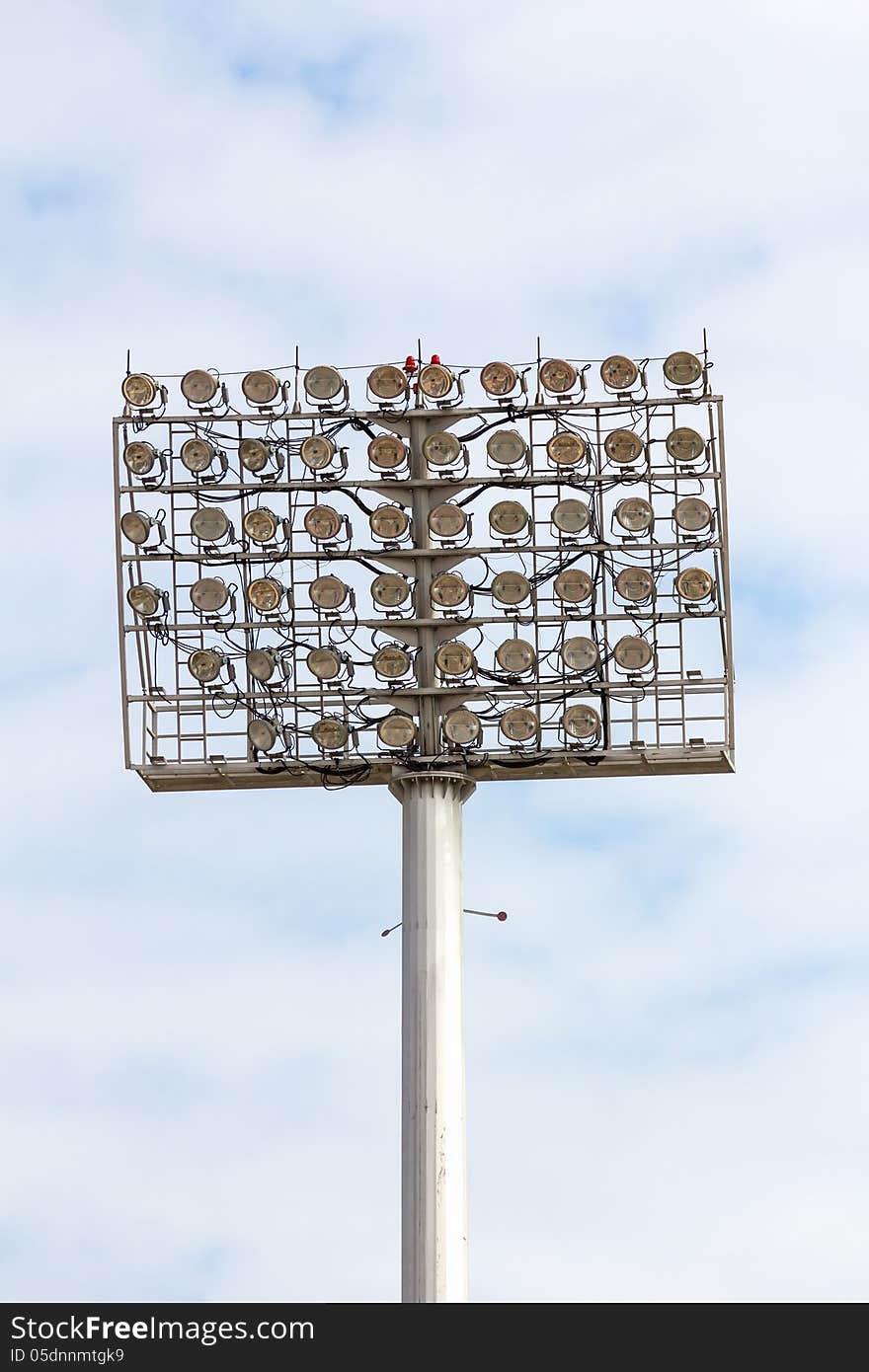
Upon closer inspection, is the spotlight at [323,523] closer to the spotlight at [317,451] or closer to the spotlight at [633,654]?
the spotlight at [317,451]

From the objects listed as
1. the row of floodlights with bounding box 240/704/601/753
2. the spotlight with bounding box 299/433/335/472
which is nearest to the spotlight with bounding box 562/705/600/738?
the row of floodlights with bounding box 240/704/601/753

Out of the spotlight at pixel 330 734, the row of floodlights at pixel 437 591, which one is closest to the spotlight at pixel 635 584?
the row of floodlights at pixel 437 591

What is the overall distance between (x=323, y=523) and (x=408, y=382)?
119 inches

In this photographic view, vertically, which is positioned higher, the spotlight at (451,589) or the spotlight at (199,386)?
the spotlight at (199,386)

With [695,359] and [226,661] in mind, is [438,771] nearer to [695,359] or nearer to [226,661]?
[226,661]

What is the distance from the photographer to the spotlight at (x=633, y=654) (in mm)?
67125

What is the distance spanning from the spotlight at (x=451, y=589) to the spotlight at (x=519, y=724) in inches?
88.2

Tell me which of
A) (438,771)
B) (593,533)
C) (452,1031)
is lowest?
(452,1031)

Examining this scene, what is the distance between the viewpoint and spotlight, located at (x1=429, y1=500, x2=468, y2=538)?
68125mm

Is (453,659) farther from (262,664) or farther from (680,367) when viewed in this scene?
(680,367)

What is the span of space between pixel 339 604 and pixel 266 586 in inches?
58.3

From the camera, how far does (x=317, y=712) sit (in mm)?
68000

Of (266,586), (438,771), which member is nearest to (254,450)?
(266,586)

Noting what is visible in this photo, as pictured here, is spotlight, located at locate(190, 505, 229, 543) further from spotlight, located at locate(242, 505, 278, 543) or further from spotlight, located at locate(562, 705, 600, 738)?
spotlight, located at locate(562, 705, 600, 738)
